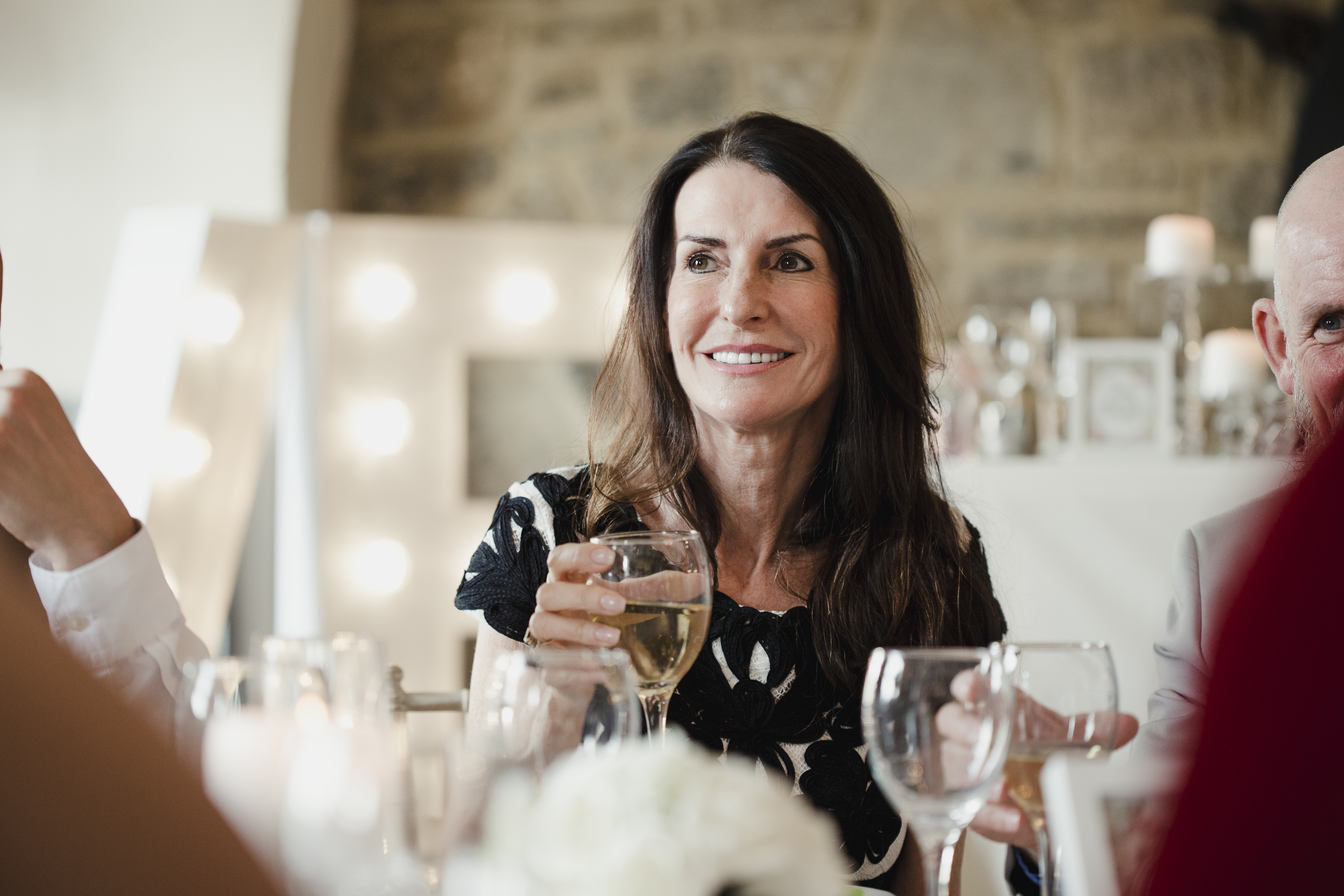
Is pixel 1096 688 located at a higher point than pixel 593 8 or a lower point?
lower

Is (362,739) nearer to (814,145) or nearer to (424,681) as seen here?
(814,145)

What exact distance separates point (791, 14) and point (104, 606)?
2.88 metres

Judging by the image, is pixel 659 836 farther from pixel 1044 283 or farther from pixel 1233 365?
pixel 1044 283

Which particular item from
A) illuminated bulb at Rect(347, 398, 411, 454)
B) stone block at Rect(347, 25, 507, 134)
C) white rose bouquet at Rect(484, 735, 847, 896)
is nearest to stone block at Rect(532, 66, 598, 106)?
stone block at Rect(347, 25, 507, 134)

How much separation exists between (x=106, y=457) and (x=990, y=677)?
7.93ft

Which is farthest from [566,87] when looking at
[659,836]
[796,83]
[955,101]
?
[659,836]

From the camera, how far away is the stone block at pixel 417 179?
11.1 feet

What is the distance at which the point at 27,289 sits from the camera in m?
2.93

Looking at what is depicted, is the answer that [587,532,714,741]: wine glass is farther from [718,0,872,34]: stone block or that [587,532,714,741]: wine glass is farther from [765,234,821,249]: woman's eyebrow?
[718,0,872,34]: stone block

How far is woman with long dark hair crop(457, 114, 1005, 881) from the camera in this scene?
4.36 ft

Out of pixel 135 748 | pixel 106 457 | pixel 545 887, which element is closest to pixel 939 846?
pixel 545 887

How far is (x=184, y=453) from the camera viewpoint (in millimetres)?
2635

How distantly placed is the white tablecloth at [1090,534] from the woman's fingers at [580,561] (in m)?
1.81

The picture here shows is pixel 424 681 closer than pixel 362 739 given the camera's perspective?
No
